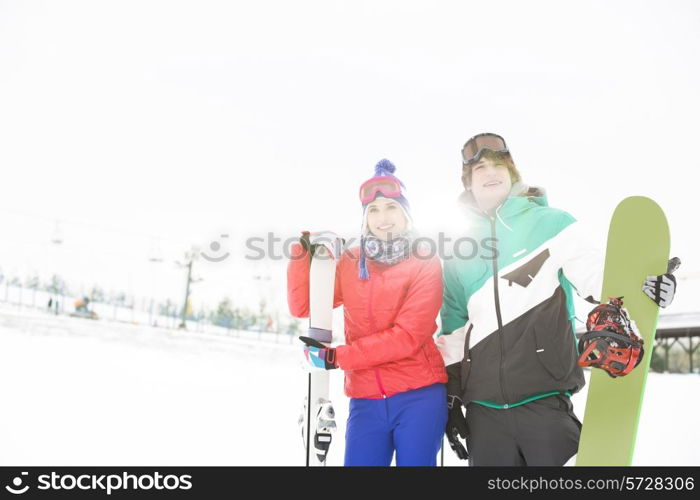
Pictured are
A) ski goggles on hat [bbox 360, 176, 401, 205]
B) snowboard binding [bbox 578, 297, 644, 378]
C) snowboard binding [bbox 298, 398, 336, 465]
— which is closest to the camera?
snowboard binding [bbox 578, 297, 644, 378]

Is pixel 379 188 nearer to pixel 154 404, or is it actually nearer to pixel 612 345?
pixel 612 345

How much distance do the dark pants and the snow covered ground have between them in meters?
1.88

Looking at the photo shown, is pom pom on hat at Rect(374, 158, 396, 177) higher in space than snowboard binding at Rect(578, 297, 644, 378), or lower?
higher

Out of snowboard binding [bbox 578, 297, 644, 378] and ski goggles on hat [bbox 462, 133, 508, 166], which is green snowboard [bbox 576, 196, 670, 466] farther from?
ski goggles on hat [bbox 462, 133, 508, 166]

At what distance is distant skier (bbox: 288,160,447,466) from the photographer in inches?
94.7

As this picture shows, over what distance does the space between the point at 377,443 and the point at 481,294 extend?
893mm

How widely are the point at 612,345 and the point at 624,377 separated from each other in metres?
0.36

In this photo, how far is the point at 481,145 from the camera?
8.43ft

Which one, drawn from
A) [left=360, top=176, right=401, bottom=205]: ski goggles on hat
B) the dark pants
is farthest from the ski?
the dark pants

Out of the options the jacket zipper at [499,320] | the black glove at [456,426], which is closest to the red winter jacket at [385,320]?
the black glove at [456,426]

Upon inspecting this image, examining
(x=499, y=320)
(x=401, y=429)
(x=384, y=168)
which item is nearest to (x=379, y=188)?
(x=384, y=168)

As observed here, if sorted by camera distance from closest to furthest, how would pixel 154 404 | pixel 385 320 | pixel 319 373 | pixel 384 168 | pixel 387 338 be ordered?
1. pixel 387 338
2. pixel 385 320
3. pixel 319 373
4. pixel 384 168
5. pixel 154 404

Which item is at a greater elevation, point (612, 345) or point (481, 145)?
point (481, 145)

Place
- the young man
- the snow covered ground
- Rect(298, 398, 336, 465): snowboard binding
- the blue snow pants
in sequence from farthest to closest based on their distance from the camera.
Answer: the snow covered ground, Rect(298, 398, 336, 465): snowboard binding, the blue snow pants, the young man
